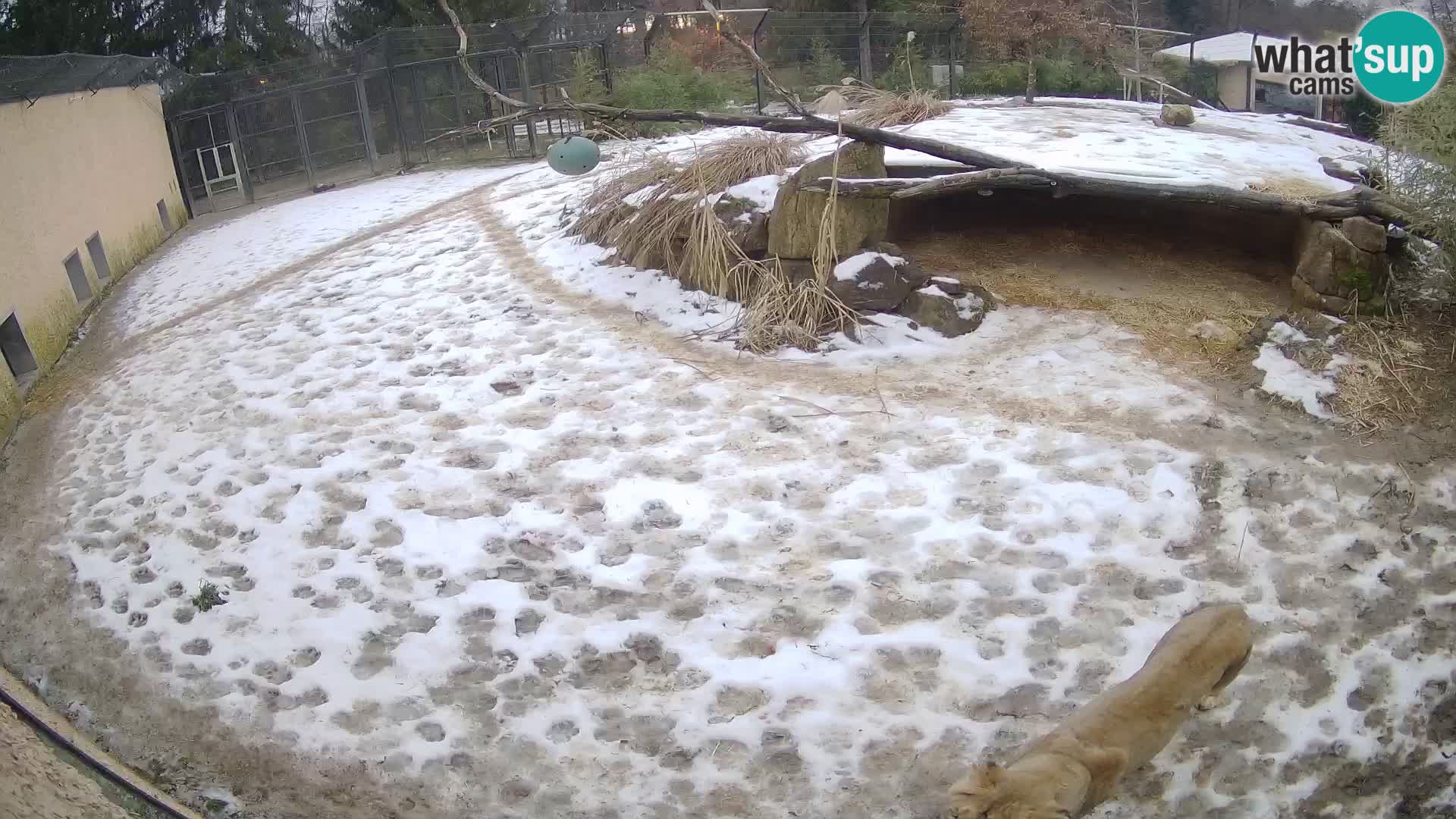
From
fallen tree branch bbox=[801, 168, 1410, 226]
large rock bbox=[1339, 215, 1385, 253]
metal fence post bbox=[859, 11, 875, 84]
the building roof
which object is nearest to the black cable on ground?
fallen tree branch bbox=[801, 168, 1410, 226]

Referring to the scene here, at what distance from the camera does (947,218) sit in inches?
267

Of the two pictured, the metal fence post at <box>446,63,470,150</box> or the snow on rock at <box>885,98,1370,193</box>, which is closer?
the snow on rock at <box>885,98,1370,193</box>

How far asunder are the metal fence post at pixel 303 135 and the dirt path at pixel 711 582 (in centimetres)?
839

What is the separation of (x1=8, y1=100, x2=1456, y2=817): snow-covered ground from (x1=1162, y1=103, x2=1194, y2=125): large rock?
20.5ft

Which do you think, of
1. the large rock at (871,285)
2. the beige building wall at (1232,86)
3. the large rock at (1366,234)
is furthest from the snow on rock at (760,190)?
the beige building wall at (1232,86)

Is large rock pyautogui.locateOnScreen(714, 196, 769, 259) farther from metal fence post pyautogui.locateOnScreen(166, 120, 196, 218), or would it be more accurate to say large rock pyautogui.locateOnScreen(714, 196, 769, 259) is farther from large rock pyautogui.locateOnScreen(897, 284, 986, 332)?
metal fence post pyautogui.locateOnScreen(166, 120, 196, 218)

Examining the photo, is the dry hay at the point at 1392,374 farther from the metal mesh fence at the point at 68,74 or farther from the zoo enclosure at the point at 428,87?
the zoo enclosure at the point at 428,87

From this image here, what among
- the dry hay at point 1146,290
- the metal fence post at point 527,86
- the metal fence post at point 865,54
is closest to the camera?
the dry hay at point 1146,290

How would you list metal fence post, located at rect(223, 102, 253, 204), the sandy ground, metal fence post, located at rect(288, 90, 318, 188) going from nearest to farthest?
the sandy ground
metal fence post, located at rect(223, 102, 253, 204)
metal fence post, located at rect(288, 90, 318, 188)

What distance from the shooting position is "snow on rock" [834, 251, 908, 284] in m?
5.52

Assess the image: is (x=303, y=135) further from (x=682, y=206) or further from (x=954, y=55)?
(x=954, y=55)

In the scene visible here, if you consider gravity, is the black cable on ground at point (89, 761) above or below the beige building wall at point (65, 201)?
below

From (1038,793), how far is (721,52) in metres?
15.7

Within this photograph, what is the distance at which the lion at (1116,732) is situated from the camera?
90.7 inches
